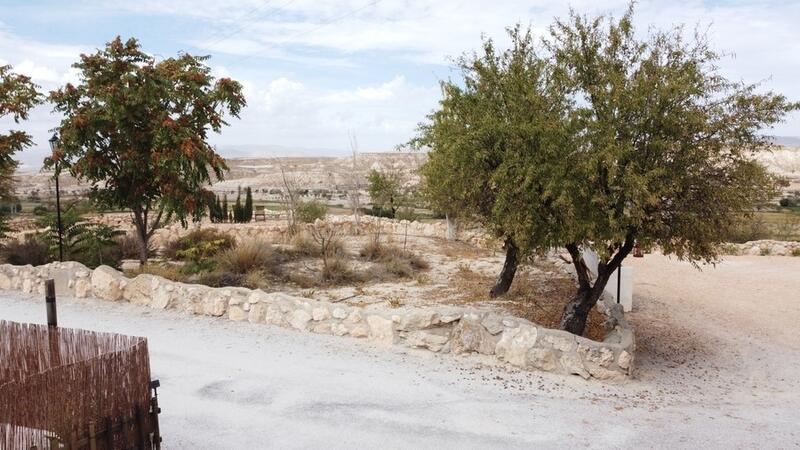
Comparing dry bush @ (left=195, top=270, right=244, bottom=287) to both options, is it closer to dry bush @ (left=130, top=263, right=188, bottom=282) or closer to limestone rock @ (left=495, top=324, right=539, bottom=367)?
dry bush @ (left=130, top=263, right=188, bottom=282)

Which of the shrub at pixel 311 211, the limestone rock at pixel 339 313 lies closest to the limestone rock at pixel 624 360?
the limestone rock at pixel 339 313

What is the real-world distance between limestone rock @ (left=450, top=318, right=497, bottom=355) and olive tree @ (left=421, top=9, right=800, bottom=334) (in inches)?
56.3

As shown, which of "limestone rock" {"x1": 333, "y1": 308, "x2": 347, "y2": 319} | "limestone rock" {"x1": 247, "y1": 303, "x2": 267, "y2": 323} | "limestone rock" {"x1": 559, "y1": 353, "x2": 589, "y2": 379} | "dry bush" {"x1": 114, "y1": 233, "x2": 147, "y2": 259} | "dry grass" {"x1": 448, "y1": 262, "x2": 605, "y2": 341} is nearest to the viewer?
"limestone rock" {"x1": 559, "y1": 353, "x2": 589, "y2": 379}

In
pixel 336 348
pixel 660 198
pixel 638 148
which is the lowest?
pixel 336 348

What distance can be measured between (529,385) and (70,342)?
5.49 meters

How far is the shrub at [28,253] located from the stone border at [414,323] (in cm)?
511

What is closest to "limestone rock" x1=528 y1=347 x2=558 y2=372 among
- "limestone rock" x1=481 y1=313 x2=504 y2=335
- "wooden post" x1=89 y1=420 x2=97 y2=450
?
"limestone rock" x1=481 y1=313 x2=504 y2=335

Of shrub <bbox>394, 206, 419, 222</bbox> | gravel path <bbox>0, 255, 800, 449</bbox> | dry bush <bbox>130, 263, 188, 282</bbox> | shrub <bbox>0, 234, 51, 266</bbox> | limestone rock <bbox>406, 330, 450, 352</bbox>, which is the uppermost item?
shrub <bbox>394, 206, 419, 222</bbox>

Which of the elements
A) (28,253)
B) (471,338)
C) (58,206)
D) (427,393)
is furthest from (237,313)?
(28,253)

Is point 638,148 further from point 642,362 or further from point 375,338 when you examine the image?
point 375,338

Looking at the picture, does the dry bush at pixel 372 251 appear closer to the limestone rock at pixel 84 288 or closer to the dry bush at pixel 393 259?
the dry bush at pixel 393 259

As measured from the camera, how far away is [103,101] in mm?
14250

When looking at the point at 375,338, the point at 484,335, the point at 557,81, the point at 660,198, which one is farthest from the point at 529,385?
the point at 557,81

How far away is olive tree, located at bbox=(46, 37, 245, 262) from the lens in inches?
543
